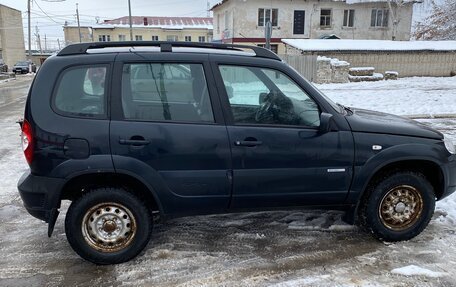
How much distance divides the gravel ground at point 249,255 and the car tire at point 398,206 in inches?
5.6

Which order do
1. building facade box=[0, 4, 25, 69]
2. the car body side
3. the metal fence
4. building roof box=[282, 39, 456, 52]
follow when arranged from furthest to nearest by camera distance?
building facade box=[0, 4, 25, 69], building roof box=[282, 39, 456, 52], the metal fence, the car body side

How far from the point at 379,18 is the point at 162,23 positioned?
3283cm

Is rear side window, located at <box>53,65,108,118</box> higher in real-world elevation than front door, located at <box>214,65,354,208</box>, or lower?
higher

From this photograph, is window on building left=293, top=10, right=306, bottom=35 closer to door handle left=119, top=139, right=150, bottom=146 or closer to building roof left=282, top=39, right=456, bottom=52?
building roof left=282, top=39, right=456, bottom=52

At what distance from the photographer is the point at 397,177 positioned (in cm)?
389

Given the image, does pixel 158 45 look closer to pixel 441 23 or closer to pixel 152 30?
pixel 441 23

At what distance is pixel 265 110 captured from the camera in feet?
12.3

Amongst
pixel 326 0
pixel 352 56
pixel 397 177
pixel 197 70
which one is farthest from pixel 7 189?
pixel 326 0

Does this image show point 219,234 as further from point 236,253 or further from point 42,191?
point 42,191

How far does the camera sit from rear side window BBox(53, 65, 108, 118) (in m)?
3.44

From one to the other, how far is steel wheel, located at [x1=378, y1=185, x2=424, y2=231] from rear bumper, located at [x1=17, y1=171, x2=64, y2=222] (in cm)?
298

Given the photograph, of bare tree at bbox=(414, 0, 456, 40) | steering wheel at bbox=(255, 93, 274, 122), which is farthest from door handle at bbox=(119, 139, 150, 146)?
bare tree at bbox=(414, 0, 456, 40)

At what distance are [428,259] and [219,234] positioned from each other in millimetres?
1987

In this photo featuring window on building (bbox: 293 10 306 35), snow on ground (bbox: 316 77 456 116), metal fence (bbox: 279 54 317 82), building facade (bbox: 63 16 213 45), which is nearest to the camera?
snow on ground (bbox: 316 77 456 116)
